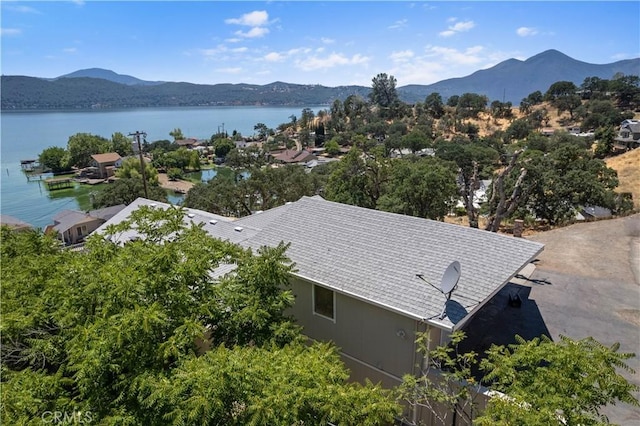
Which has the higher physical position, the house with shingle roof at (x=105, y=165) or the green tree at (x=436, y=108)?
the green tree at (x=436, y=108)

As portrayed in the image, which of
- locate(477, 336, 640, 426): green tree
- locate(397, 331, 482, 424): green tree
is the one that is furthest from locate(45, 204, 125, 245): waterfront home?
locate(477, 336, 640, 426): green tree

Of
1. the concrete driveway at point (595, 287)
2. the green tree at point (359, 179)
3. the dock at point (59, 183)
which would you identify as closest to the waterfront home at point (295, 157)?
the dock at point (59, 183)

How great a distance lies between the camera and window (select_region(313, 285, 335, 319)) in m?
9.82

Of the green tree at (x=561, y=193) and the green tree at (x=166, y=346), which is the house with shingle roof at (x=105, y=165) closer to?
the green tree at (x=166, y=346)

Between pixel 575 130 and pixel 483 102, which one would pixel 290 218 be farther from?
pixel 483 102

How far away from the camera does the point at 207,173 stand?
303 feet

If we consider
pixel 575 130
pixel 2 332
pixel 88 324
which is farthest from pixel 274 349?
pixel 575 130

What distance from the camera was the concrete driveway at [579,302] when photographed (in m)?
10.6

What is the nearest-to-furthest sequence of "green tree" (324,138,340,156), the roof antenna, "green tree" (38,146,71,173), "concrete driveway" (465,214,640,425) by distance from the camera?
the roof antenna → "concrete driveway" (465,214,640,425) → "green tree" (38,146,71,173) → "green tree" (324,138,340,156)

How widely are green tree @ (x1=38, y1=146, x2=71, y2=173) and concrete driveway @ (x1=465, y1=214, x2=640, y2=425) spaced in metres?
101

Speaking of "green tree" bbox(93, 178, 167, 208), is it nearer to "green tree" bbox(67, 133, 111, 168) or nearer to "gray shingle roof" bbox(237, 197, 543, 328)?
"gray shingle roof" bbox(237, 197, 543, 328)

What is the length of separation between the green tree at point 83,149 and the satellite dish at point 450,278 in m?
102

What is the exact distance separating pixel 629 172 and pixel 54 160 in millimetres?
107556

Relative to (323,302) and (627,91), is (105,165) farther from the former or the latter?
(627,91)
